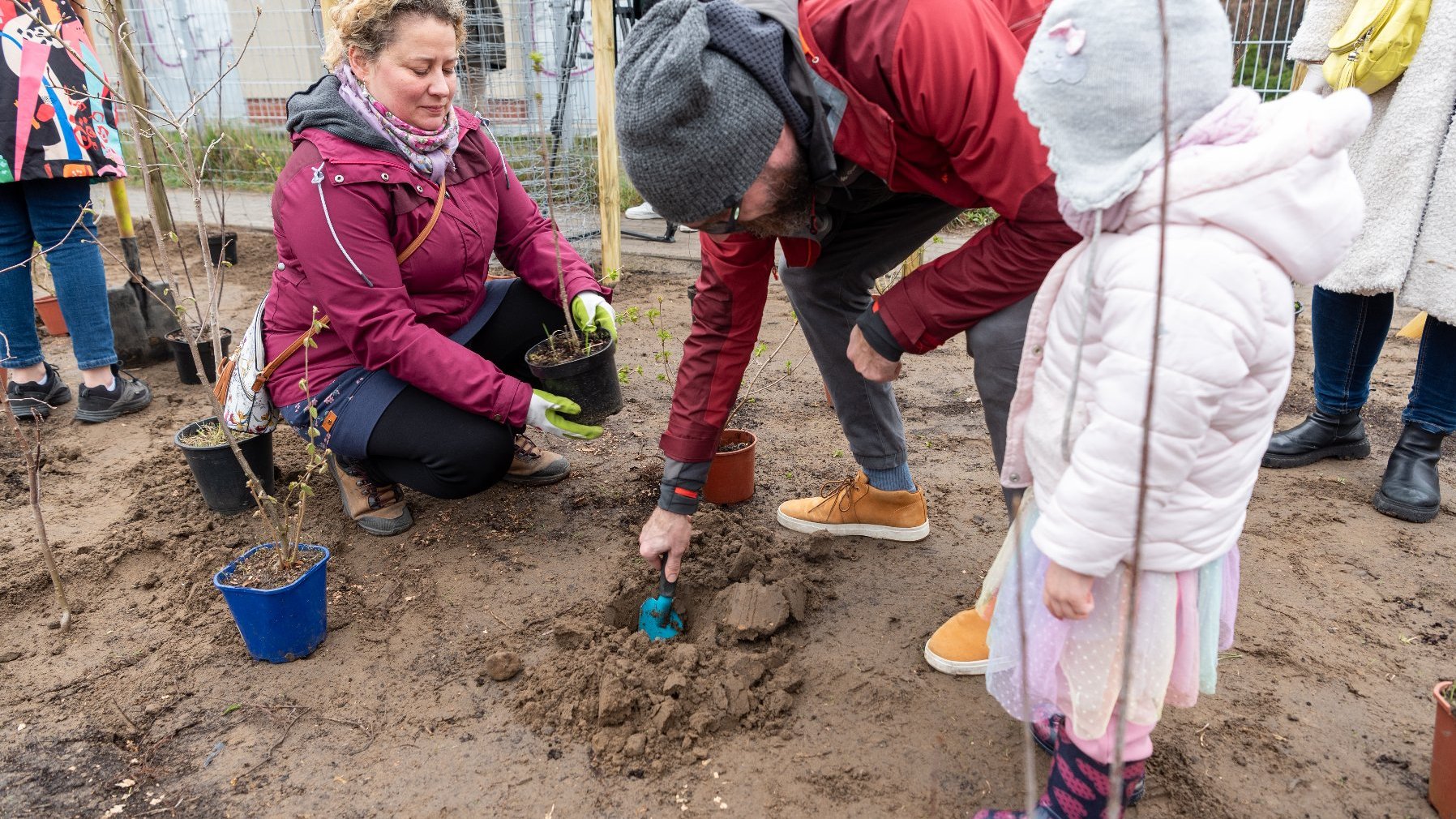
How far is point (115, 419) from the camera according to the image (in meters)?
3.63

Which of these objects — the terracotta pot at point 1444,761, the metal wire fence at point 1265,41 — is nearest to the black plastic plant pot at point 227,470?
the terracotta pot at point 1444,761

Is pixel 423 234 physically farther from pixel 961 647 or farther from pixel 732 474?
pixel 961 647

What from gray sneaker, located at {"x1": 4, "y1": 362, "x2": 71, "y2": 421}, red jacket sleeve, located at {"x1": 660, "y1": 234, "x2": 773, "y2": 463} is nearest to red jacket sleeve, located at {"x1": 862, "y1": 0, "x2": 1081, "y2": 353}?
red jacket sleeve, located at {"x1": 660, "y1": 234, "x2": 773, "y2": 463}

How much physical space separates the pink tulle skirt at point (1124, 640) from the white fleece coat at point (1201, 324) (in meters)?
0.07

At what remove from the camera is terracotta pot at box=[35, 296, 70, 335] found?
4582 millimetres

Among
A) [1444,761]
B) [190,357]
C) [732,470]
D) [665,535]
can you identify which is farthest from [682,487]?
[190,357]

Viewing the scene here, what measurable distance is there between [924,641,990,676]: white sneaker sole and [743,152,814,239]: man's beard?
103cm

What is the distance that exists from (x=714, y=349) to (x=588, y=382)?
54cm

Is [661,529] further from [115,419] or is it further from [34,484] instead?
[115,419]

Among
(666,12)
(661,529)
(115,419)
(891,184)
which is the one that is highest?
(666,12)

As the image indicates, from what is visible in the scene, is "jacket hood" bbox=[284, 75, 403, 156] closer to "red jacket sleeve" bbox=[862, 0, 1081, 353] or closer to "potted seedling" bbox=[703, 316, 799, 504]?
"potted seedling" bbox=[703, 316, 799, 504]

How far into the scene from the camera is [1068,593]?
130 centimetres

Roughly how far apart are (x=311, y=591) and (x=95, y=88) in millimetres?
2766

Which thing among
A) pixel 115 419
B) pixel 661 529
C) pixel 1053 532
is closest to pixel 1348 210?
pixel 1053 532
